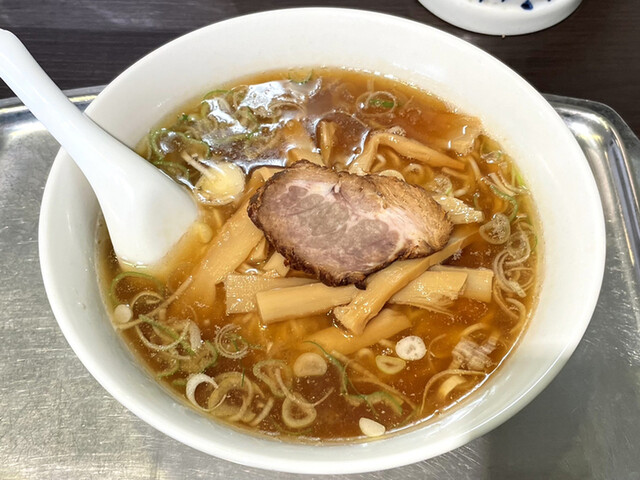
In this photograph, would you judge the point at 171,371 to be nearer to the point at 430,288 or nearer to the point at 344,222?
the point at 344,222

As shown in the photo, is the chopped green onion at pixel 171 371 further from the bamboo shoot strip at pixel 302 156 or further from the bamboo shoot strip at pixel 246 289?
the bamboo shoot strip at pixel 302 156

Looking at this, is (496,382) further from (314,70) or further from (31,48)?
(31,48)

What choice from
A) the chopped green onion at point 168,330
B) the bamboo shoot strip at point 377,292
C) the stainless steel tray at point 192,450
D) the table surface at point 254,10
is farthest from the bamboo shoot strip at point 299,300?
the table surface at point 254,10

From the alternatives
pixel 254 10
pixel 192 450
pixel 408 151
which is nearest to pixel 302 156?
pixel 408 151

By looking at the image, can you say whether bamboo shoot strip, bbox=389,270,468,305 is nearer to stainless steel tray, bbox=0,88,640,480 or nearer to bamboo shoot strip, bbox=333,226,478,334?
bamboo shoot strip, bbox=333,226,478,334

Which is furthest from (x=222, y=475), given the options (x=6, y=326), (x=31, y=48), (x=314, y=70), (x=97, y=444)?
(x=31, y=48)
